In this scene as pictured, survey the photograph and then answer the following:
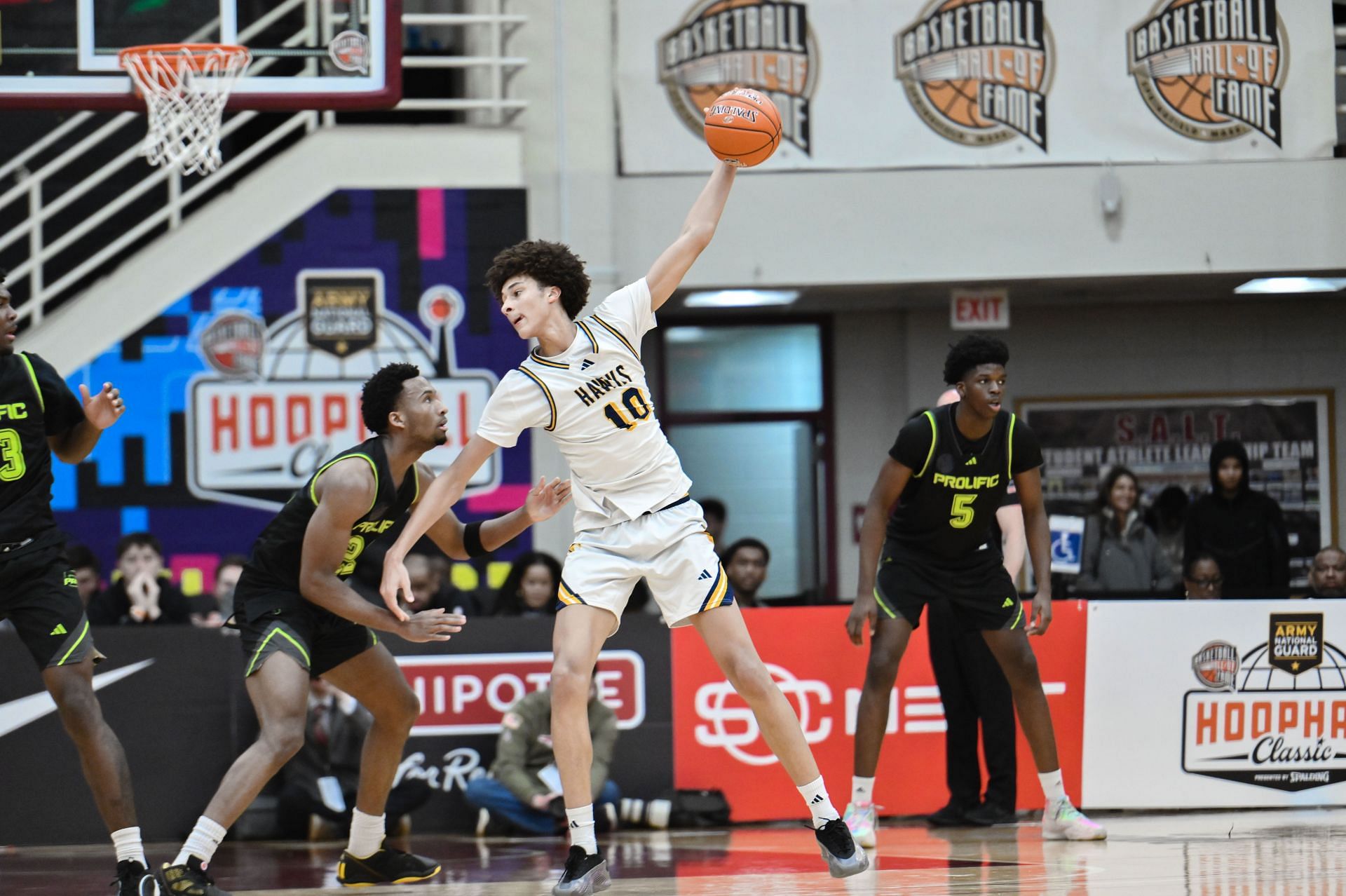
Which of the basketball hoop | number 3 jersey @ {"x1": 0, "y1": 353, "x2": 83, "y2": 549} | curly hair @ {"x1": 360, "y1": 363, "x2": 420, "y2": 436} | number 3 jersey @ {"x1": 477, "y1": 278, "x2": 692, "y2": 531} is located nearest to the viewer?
number 3 jersey @ {"x1": 477, "y1": 278, "x2": 692, "y2": 531}

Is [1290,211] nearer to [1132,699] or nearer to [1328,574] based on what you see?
[1328,574]

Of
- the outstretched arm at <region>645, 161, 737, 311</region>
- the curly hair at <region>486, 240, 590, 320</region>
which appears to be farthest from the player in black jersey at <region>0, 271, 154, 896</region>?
the outstretched arm at <region>645, 161, 737, 311</region>

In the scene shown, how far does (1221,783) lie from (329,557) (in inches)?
191

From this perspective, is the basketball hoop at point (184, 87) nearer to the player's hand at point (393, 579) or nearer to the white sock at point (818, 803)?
the player's hand at point (393, 579)

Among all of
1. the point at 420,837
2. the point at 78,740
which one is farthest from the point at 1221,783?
the point at 78,740

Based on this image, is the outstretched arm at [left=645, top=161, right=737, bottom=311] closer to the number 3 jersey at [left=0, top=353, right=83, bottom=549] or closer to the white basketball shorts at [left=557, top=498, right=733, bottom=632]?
the white basketball shorts at [left=557, top=498, right=733, bottom=632]

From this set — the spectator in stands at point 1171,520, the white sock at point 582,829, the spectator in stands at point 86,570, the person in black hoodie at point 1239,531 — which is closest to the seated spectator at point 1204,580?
the person in black hoodie at point 1239,531

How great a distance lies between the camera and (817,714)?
809 cm

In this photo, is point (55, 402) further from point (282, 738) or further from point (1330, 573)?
point (1330, 573)

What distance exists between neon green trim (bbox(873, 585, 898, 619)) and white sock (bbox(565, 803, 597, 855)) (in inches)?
87.7

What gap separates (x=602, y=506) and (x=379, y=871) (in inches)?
73.1

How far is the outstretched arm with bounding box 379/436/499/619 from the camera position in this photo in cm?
507

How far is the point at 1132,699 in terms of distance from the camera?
316 inches

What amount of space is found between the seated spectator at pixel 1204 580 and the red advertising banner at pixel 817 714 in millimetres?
1604
